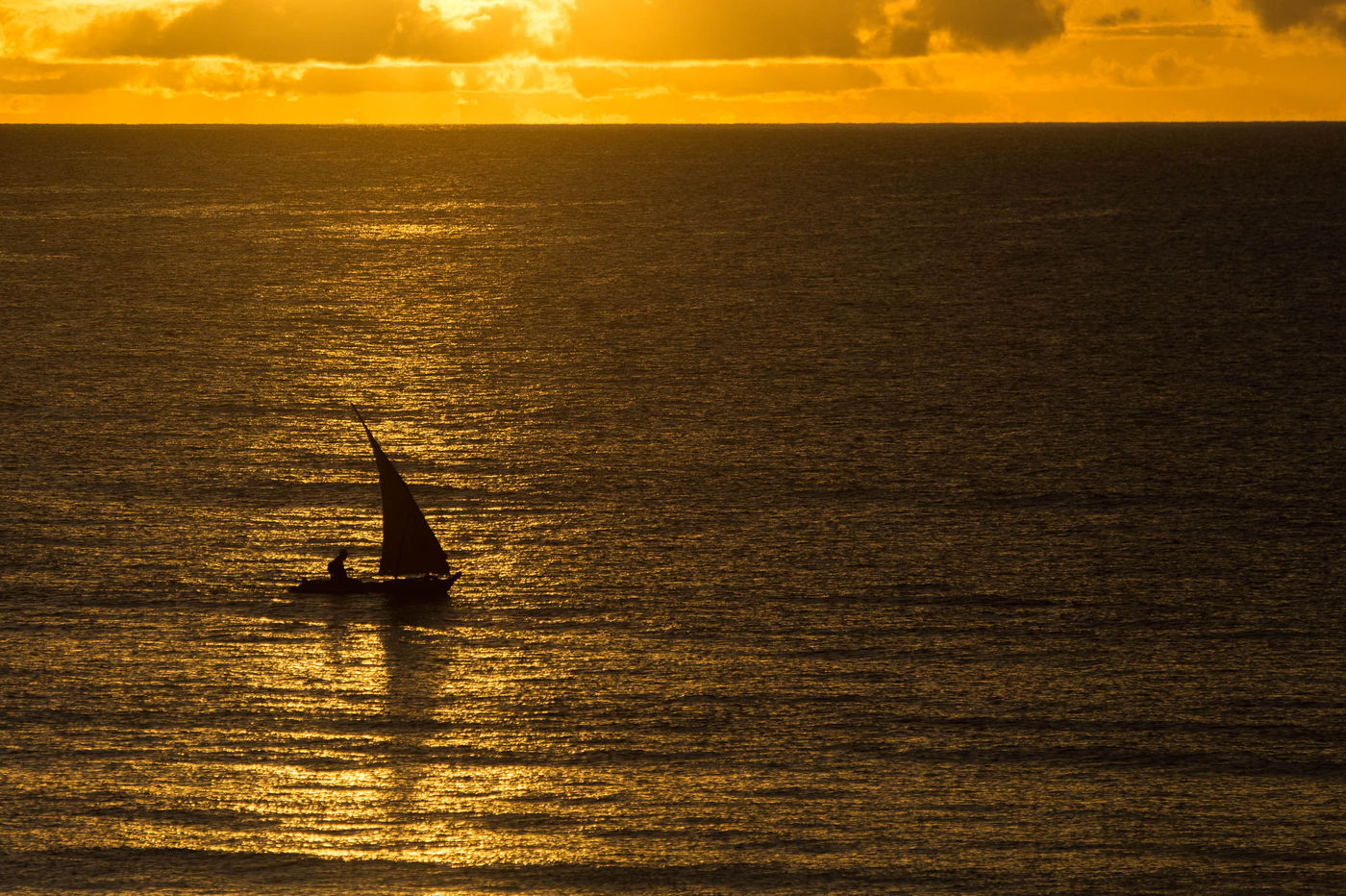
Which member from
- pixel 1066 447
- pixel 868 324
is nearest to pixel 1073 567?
pixel 1066 447

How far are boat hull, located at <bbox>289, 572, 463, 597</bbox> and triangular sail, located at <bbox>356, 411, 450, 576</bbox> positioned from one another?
550 mm

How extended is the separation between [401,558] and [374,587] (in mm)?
1454

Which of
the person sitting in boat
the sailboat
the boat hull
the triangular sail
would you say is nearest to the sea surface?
the boat hull

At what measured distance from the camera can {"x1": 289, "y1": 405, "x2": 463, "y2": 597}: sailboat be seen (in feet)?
184

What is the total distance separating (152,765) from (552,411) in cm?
4516

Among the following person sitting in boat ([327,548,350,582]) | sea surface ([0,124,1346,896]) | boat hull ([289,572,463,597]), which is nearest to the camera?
sea surface ([0,124,1346,896])

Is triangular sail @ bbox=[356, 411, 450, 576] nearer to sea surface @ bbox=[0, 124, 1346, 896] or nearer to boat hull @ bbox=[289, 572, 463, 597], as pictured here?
boat hull @ bbox=[289, 572, 463, 597]

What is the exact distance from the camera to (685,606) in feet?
181

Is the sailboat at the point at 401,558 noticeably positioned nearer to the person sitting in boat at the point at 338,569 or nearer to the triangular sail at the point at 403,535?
the triangular sail at the point at 403,535

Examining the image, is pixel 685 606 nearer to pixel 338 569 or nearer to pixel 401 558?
pixel 401 558

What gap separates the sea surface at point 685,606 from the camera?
3766 cm

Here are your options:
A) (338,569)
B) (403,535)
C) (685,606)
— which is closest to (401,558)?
(403,535)

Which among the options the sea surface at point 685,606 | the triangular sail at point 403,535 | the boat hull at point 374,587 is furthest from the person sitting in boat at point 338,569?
the triangular sail at point 403,535

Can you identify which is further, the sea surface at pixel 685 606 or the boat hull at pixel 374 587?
the boat hull at pixel 374 587
